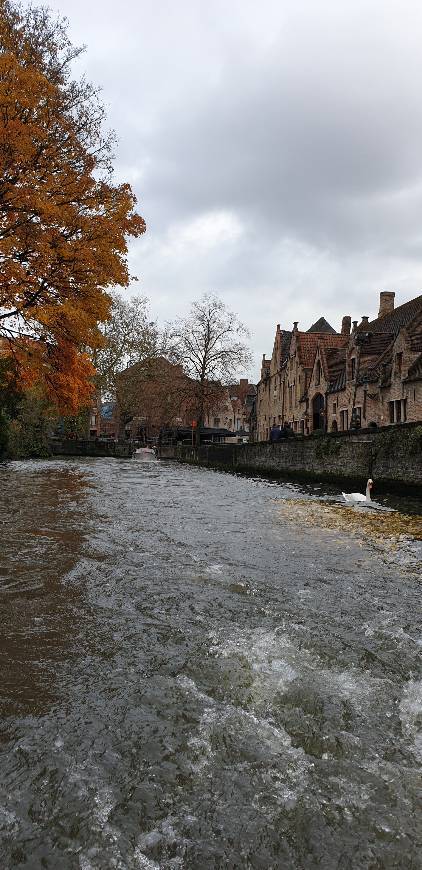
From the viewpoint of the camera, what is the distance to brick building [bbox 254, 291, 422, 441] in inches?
1171

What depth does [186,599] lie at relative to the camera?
5.85 metres

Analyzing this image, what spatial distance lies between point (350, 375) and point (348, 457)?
14746 millimetres

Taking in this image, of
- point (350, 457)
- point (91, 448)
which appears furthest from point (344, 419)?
point (91, 448)

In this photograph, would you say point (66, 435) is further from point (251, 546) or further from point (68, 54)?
point (251, 546)

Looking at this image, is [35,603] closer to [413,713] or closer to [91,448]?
[413,713]

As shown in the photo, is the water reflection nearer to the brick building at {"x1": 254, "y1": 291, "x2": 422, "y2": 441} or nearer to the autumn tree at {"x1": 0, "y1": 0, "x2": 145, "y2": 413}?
the autumn tree at {"x1": 0, "y1": 0, "x2": 145, "y2": 413}

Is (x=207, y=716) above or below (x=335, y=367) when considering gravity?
below

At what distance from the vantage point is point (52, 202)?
1330 centimetres

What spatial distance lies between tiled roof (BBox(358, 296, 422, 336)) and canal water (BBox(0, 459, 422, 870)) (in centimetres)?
3131

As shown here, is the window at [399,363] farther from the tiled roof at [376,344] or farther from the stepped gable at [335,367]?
the stepped gable at [335,367]

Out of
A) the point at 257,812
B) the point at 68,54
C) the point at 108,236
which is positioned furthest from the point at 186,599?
the point at 68,54

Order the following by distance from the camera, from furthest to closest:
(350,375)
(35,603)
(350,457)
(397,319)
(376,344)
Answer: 1. (397,319)
2. (350,375)
3. (376,344)
4. (350,457)
5. (35,603)

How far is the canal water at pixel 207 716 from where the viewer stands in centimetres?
241

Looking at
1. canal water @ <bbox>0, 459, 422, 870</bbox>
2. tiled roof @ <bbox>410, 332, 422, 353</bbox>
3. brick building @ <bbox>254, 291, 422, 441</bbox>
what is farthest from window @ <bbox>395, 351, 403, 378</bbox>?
canal water @ <bbox>0, 459, 422, 870</bbox>
